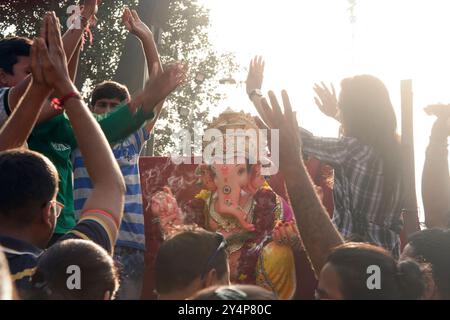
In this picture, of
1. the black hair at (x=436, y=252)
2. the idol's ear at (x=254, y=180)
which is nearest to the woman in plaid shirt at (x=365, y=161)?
the black hair at (x=436, y=252)

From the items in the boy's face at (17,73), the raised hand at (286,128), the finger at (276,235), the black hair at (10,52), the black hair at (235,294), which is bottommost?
the finger at (276,235)

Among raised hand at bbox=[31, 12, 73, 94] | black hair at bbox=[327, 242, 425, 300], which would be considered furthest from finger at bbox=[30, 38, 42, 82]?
black hair at bbox=[327, 242, 425, 300]

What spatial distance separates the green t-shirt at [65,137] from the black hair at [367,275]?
52.4 inches

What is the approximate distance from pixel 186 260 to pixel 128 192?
1500mm

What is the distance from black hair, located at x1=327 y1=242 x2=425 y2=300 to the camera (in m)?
2.21

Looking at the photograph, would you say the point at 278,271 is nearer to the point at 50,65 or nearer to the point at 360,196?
the point at 360,196

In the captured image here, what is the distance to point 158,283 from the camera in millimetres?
2549

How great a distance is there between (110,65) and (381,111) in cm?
1741

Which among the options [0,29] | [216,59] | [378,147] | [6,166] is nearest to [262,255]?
[378,147]

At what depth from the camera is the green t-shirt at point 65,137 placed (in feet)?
10.7

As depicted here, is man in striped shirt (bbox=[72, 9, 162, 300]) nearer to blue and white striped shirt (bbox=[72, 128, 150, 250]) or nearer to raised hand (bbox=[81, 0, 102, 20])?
blue and white striped shirt (bbox=[72, 128, 150, 250])

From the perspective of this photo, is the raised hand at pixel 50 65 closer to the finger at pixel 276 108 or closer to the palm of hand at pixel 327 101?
the finger at pixel 276 108

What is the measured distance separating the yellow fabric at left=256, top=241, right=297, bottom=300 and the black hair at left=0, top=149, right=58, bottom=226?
291 cm
